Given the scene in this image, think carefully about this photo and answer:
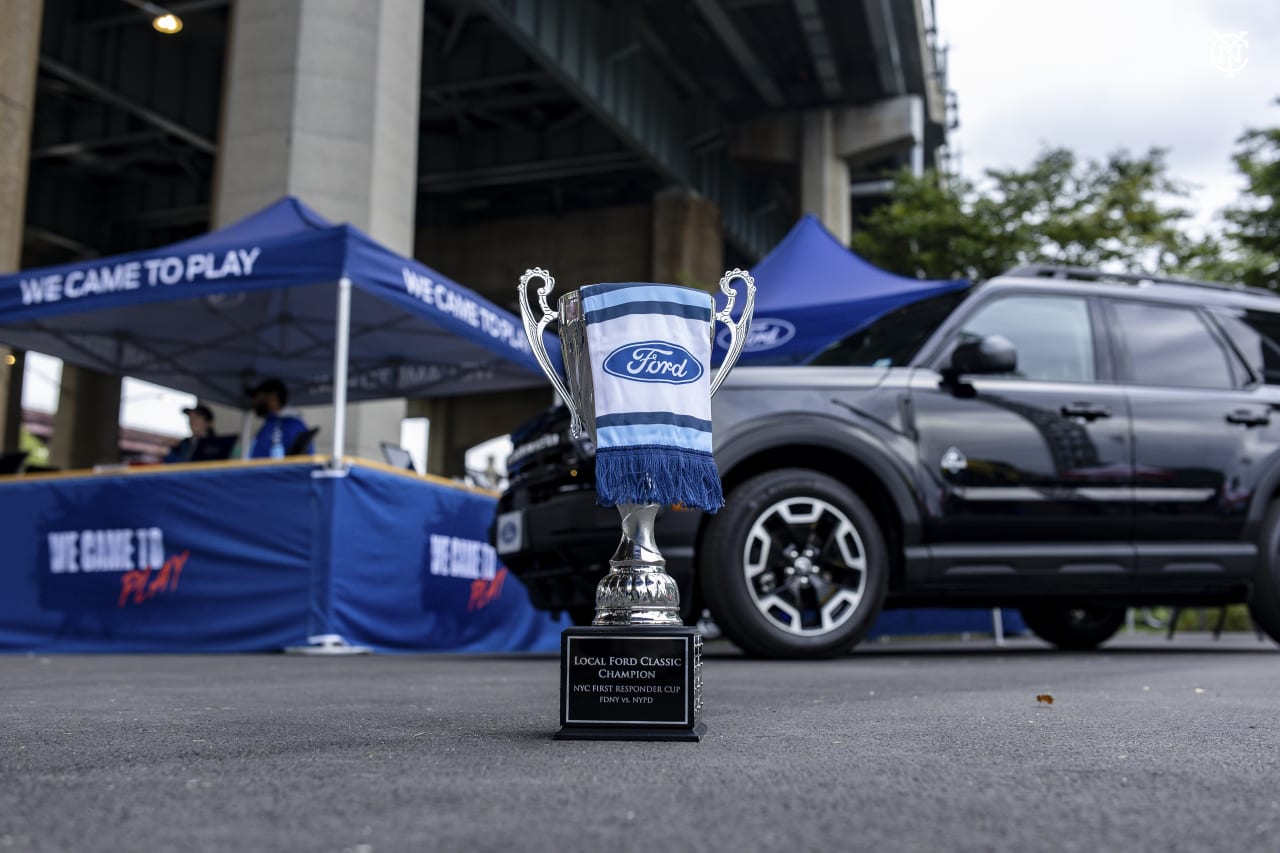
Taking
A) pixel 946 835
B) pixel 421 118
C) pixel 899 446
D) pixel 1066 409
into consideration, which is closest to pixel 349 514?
pixel 899 446

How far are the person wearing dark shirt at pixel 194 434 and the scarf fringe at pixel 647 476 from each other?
801cm

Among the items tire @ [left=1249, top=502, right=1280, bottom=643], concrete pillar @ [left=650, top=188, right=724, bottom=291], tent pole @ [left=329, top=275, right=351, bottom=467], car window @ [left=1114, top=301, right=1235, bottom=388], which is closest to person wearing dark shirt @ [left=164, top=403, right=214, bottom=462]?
tent pole @ [left=329, top=275, right=351, bottom=467]

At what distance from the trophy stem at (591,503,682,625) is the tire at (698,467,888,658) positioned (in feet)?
9.11

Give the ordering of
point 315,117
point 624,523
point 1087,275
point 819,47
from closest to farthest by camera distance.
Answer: point 624,523
point 1087,275
point 315,117
point 819,47

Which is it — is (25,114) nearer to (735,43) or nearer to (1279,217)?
(735,43)

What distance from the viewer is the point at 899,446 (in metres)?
5.94

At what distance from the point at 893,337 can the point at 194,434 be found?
21.2ft

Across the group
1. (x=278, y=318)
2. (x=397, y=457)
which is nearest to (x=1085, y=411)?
(x=397, y=457)

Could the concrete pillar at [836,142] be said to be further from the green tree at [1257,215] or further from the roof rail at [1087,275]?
the roof rail at [1087,275]

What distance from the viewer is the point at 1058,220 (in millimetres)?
20797

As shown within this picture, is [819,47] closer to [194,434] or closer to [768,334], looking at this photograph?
[768,334]

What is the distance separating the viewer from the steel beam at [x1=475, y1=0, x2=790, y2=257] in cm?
2088

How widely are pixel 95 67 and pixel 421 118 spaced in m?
7.21

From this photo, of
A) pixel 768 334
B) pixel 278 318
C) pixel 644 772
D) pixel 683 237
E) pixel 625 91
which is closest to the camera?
pixel 644 772
